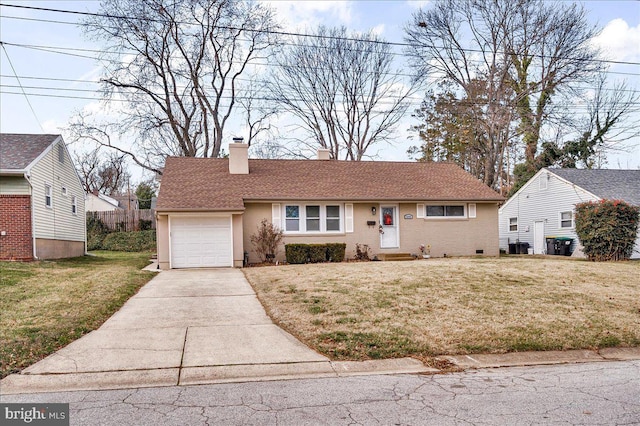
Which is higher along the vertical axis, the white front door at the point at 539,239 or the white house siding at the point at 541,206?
the white house siding at the point at 541,206

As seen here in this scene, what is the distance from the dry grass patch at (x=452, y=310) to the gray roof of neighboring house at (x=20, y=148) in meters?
10.5

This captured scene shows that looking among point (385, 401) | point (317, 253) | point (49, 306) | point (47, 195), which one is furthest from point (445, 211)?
point (385, 401)

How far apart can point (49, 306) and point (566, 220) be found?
77.4 ft

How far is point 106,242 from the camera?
29219mm

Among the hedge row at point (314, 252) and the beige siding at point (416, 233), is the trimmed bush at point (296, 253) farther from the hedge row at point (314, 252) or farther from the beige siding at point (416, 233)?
the beige siding at point (416, 233)

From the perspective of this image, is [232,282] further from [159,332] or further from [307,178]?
[307,178]

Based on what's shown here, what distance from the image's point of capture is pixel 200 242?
17312mm

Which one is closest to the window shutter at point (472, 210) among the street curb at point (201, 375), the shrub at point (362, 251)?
the shrub at point (362, 251)

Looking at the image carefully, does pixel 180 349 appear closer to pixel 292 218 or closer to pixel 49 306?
pixel 49 306

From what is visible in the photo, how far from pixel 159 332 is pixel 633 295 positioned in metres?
9.46

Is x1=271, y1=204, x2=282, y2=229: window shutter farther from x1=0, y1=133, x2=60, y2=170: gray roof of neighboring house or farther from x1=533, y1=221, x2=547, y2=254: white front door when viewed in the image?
x1=533, y1=221, x2=547, y2=254: white front door

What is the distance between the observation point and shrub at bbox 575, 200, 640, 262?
1903 cm

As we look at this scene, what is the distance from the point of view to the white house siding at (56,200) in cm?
1811

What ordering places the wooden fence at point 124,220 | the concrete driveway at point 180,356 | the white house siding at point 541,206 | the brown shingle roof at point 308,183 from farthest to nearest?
the wooden fence at point 124,220 < the white house siding at point 541,206 < the brown shingle roof at point 308,183 < the concrete driveway at point 180,356
